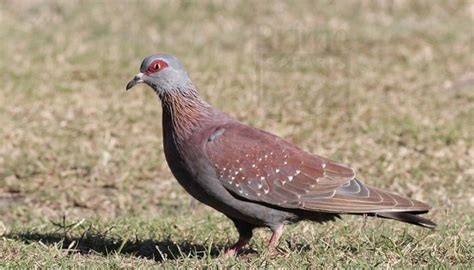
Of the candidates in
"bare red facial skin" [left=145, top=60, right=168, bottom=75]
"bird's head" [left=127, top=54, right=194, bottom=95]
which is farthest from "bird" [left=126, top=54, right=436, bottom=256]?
"bare red facial skin" [left=145, top=60, right=168, bottom=75]

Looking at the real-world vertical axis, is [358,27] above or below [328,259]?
above

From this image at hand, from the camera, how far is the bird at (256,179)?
16.3 ft

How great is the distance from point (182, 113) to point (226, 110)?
139 inches

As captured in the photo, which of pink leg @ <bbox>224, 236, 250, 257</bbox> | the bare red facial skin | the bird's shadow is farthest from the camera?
the bare red facial skin

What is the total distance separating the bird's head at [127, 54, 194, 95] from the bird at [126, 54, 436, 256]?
109 millimetres

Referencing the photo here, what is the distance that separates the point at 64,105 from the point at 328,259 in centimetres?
458

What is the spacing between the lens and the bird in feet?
16.3

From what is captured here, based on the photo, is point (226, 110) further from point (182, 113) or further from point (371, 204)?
point (371, 204)

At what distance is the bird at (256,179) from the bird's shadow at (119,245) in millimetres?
276

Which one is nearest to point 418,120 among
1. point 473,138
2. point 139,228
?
point 473,138

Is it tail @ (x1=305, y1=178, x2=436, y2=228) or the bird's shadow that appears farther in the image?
the bird's shadow

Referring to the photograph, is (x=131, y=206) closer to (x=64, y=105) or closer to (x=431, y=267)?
(x=64, y=105)

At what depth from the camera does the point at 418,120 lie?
854 centimetres

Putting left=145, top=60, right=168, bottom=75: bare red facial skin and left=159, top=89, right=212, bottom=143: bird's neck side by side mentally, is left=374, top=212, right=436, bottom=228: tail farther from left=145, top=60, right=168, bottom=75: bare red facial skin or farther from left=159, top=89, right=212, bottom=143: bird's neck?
left=145, top=60, right=168, bottom=75: bare red facial skin
